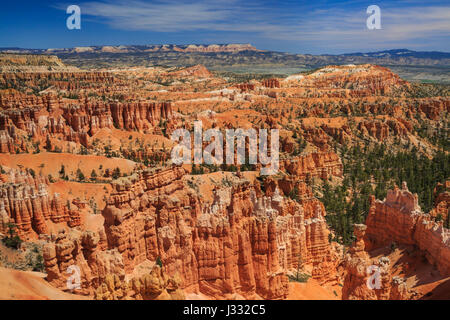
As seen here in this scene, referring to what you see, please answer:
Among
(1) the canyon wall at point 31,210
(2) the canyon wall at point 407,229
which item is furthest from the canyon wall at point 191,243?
(2) the canyon wall at point 407,229

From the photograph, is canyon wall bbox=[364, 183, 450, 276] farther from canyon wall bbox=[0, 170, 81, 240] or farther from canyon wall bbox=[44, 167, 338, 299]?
canyon wall bbox=[0, 170, 81, 240]

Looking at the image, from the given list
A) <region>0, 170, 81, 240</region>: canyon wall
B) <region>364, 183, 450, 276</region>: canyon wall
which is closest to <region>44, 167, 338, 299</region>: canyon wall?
<region>0, 170, 81, 240</region>: canyon wall

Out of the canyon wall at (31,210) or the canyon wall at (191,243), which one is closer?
the canyon wall at (191,243)

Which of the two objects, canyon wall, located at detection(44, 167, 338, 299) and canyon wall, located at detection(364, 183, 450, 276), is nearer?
canyon wall, located at detection(44, 167, 338, 299)

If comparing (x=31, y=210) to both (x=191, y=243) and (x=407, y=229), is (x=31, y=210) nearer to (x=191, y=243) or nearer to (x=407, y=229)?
(x=191, y=243)

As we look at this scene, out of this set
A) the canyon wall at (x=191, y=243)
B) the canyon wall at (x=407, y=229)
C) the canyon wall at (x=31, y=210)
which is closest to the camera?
the canyon wall at (x=191, y=243)

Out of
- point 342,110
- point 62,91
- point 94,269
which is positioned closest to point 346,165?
point 342,110

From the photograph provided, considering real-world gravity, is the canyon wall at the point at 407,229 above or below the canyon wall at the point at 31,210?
below

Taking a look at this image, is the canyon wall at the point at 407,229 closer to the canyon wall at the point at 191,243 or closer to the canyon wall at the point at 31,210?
the canyon wall at the point at 191,243

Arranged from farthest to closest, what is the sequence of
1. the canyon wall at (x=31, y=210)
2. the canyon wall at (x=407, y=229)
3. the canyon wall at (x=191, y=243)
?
the canyon wall at (x=31, y=210) → the canyon wall at (x=407, y=229) → the canyon wall at (x=191, y=243)

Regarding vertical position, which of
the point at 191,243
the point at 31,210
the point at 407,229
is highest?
the point at 191,243

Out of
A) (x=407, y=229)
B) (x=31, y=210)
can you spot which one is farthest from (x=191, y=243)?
(x=407, y=229)

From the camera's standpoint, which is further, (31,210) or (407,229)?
(407,229)

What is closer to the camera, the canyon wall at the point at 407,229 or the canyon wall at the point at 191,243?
the canyon wall at the point at 191,243
